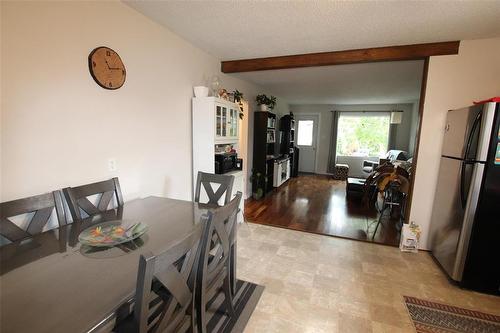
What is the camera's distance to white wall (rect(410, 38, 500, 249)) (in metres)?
2.48

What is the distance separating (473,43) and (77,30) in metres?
3.76

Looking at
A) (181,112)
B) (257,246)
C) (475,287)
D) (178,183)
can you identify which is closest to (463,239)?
(475,287)

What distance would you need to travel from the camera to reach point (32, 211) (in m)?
1.37

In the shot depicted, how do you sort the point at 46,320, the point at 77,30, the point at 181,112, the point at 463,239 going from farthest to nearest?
the point at 181,112
the point at 463,239
the point at 77,30
the point at 46,320

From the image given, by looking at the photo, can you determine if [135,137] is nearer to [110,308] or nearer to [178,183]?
[178,183]

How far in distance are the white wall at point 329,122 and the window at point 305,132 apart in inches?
12.8

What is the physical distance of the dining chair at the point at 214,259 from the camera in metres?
1.22

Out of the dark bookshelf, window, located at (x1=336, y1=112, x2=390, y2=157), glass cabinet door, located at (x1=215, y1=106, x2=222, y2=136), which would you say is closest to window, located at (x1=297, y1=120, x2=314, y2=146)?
window, located at (x1=336, y1=112, x2=390, y2=157)

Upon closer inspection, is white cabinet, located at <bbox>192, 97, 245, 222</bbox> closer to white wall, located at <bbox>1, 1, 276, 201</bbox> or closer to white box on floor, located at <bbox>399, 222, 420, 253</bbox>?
white wall, located at <bbox>1, 1, 276, 201</bbox>

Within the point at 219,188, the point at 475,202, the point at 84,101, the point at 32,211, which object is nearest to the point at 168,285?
the point at 32,211

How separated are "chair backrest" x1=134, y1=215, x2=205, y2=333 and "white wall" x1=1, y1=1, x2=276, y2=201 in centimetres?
117

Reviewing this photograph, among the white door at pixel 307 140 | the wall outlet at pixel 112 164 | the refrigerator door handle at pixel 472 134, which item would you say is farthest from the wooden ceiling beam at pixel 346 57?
the white door at pixel 307 140

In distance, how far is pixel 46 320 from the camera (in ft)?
2.46

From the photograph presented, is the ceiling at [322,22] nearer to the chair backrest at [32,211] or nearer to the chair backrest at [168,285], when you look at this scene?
the chair backrest at [32,211]
